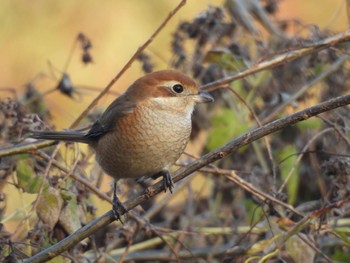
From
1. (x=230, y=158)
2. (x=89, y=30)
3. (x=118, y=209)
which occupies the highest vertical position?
(x=89, y=30)

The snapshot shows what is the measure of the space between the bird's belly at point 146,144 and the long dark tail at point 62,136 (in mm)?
200

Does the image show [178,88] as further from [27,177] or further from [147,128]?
[27,177]

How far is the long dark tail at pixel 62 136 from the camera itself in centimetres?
336

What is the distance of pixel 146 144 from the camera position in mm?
3193

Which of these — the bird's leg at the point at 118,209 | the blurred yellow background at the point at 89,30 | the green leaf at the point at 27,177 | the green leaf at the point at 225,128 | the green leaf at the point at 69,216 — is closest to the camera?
the bird's leg at the point at 118,209

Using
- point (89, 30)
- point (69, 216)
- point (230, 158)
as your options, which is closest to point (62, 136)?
point (69, 216)

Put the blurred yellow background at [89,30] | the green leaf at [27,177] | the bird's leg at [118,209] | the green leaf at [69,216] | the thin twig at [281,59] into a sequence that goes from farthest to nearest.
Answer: the blurred yellow background at [89,30]
the thin twig at [281,59]
the green leaf at [27,177]
the green leaf at [69,216]
the bird's leg at [118,209]

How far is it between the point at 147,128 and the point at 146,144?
0.23 feet

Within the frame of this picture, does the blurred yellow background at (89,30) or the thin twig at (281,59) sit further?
the blurred yellow background at (89,30)

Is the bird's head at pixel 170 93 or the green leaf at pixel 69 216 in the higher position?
the bird's head at pixel 170 93

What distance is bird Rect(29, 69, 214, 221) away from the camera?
3.21m

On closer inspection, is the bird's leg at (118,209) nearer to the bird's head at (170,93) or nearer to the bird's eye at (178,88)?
the bird's head at (170,93)

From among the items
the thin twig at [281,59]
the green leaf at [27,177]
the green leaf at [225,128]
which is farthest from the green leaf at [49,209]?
the green leaf at [225,128]

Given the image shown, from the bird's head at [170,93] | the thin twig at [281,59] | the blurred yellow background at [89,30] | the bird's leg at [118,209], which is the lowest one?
the bird's leg at [118,209]
